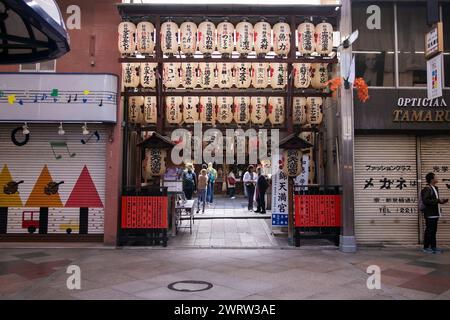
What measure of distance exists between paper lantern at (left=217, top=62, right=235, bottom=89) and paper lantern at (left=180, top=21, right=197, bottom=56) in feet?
3.25

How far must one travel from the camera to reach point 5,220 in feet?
38.1

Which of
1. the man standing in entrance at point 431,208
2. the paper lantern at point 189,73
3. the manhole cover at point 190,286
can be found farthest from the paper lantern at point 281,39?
the manhole cover at point 190,286

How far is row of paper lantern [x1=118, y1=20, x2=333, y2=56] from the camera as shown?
11.2 meters

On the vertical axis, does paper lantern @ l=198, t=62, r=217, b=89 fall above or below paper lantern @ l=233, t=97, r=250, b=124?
above

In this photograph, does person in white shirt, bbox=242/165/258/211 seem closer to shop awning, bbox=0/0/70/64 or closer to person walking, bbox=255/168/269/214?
person walking, bbox=255/168/269/214

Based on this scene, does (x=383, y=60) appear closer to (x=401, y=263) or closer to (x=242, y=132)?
(x=242, y=132)

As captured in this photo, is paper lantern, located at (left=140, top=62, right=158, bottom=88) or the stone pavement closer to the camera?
the stone pavement

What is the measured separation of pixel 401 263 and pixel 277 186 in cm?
467

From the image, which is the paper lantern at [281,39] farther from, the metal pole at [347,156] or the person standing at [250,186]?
the person standing at [250,186]

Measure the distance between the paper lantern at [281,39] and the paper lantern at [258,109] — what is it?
1.50m

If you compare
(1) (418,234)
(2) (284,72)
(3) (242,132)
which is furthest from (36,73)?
(1) (418,234)

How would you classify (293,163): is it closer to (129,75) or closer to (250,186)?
(129,75)

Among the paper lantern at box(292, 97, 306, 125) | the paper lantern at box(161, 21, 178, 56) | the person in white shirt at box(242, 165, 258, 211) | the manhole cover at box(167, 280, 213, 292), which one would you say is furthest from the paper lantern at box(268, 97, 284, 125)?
the person in white shirt at box(242, 165, 258, 211)

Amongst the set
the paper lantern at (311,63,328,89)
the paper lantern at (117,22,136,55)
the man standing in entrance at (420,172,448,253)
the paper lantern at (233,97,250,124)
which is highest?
the paper lantern at (117,22,136,55)
